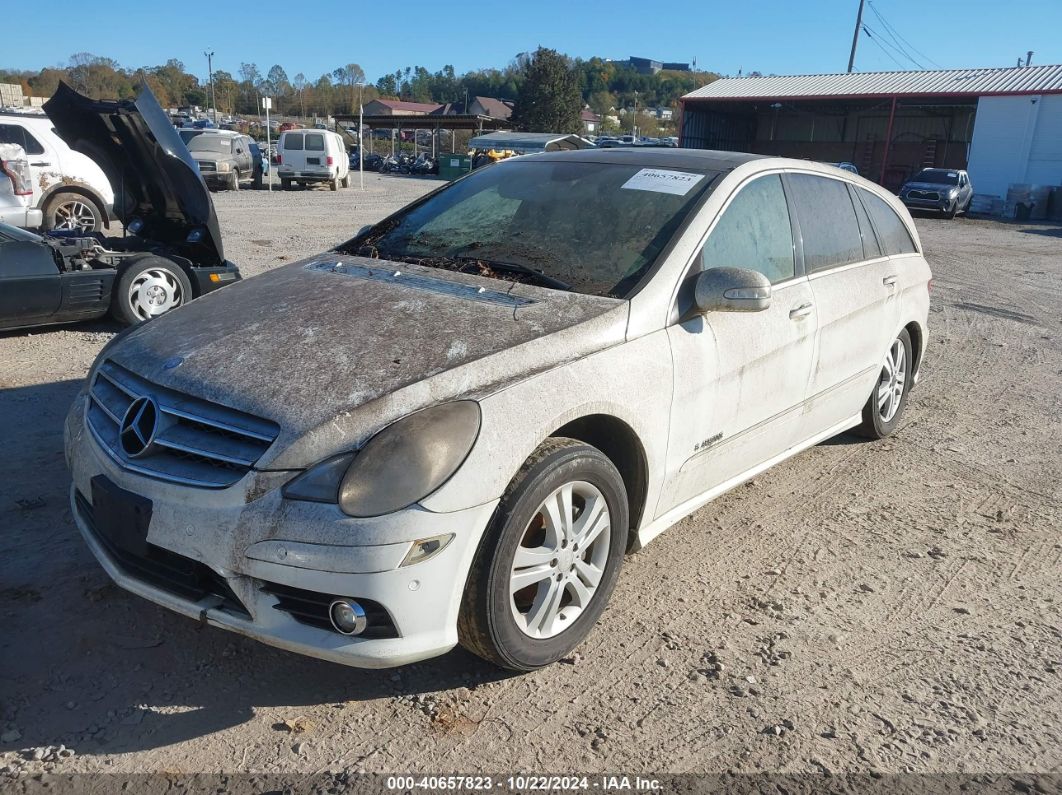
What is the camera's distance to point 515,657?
274 cm

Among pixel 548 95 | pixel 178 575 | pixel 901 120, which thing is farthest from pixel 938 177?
pixel 548 95

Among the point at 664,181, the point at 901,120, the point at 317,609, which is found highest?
the point at 901,120

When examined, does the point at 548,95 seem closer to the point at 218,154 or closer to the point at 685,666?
the point at 218,154

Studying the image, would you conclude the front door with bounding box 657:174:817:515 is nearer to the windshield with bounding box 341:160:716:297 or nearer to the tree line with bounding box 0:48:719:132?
the windshield with bounding box 341:160:716:297

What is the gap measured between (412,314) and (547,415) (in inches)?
29.1

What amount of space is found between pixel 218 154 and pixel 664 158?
23237 millimetres

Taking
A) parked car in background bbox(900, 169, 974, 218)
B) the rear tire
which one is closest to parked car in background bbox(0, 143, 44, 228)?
the rear tire

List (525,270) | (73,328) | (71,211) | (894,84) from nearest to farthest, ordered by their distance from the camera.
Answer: (525,270)
(73,328)
(71,211)
(894,84)

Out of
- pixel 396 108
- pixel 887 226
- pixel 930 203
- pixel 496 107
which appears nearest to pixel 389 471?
pixel 887 226

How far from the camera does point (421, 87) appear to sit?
482 feet

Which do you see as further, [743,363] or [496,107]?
[496,107]

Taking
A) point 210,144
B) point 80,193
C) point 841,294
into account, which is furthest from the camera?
point 210,144

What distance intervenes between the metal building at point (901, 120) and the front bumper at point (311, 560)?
3796 centimetres

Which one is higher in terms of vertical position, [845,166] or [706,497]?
[845,166]
